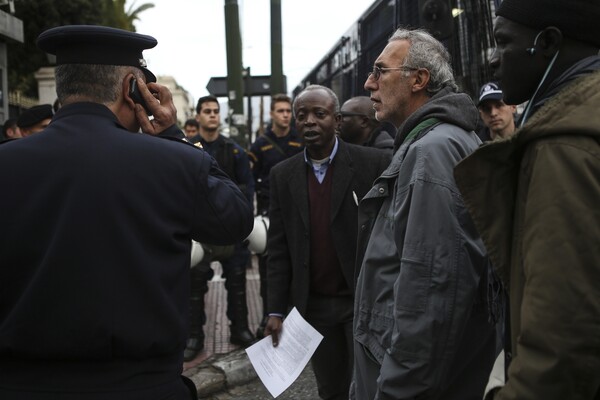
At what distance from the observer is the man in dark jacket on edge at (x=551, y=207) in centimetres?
127

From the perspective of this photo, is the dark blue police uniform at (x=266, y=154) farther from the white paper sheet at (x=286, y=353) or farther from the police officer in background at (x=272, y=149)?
the white paper sheet at (x=286, y=353)

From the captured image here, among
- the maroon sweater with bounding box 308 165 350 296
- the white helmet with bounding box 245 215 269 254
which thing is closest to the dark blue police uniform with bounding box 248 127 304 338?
the white helmet with bounding box 245 215 269 254

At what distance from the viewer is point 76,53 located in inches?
77.2

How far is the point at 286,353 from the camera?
3363 mm

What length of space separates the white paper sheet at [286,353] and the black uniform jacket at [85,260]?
1370 millimetres

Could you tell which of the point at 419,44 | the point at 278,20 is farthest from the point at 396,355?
the point at 278,20

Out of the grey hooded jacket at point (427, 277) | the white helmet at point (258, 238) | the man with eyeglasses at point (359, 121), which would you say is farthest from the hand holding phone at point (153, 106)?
the white helmet at point (258, 238)

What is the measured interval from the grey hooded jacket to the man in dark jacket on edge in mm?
436

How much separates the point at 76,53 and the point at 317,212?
197cm

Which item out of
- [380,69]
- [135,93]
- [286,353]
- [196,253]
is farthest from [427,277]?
[196,253]

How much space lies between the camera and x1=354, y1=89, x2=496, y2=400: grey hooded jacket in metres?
2.00

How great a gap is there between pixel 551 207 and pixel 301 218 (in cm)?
245

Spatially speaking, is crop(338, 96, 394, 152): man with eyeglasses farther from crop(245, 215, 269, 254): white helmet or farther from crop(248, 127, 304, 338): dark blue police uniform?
crop(248, 127, 304, 338): dark blue police uniform

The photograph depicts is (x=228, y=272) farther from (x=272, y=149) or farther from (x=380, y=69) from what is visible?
(x=380, y=69)
